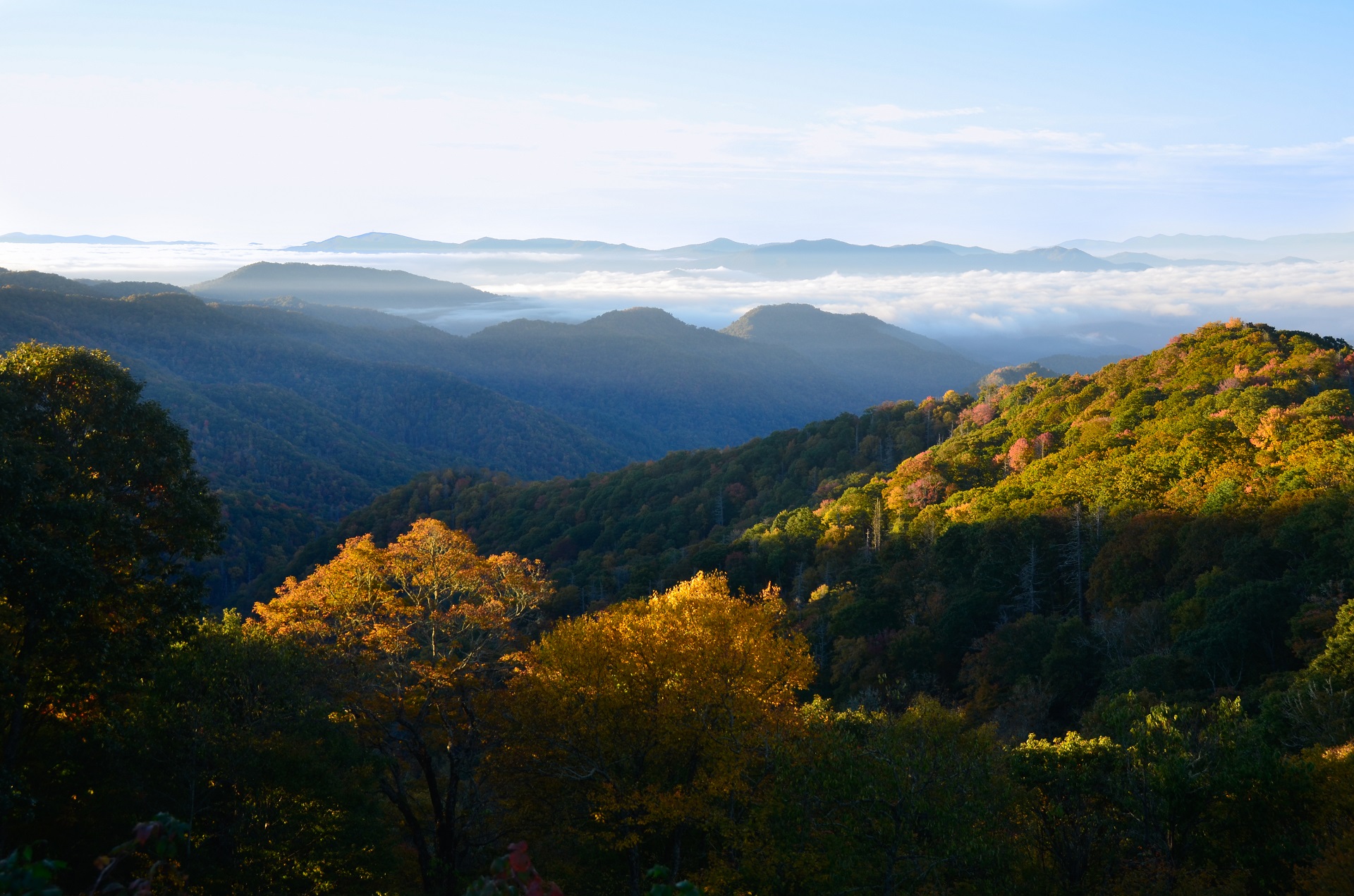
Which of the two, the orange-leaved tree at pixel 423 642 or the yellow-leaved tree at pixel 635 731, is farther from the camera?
the orange-leaved tree at pixel 423 642

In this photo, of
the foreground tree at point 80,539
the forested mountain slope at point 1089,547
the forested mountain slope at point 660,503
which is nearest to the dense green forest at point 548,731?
the foreground tree at point 80,539

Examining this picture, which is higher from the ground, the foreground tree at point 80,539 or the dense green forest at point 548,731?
the foreground tree at point 80,539

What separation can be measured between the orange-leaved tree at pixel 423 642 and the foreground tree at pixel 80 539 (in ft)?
9.65

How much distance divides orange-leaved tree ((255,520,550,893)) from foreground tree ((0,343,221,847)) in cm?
294

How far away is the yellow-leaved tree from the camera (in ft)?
63.3

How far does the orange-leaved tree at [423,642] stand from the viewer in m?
19.5

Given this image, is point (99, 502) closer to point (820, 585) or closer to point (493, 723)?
point (493, 723)

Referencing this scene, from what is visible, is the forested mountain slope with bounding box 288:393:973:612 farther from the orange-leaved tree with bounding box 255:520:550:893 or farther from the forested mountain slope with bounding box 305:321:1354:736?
the orange-leaved tree with bounding box 255:520:550:893

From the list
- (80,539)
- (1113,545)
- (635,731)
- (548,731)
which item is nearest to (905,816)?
(635,731)

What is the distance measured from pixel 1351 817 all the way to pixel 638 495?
93834mm

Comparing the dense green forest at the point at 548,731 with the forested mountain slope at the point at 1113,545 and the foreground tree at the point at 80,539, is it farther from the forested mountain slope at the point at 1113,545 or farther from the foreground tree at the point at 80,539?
the forested mountain slope at the point at 1113,545

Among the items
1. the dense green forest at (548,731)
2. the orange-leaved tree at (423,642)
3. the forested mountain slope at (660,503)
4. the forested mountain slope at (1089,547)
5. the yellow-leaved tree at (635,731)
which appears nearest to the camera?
the dense green forest at (548,731)

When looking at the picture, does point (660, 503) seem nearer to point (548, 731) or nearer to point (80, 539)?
point (548, 731)

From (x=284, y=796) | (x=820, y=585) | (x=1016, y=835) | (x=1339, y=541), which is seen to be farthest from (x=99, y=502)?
(x=820, y=585)
